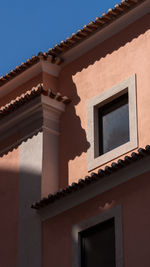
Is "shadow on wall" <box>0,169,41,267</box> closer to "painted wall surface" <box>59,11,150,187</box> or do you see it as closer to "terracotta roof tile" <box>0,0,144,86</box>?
"painted wall surface" <box>59,11,150,187</box>

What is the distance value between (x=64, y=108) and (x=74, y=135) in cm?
75

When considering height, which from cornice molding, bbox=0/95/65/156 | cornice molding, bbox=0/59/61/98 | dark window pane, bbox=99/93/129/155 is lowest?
dark window pane, bbox=99/93/129/155

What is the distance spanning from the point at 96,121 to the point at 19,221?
94.5 inches

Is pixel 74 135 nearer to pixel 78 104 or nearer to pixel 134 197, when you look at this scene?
pixel 78 104

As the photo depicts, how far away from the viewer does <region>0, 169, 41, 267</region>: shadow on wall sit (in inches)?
744

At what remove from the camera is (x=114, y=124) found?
63.6 feet

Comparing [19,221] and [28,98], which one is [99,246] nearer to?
[19,221]

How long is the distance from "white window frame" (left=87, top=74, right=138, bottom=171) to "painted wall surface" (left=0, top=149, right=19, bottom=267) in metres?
1.75

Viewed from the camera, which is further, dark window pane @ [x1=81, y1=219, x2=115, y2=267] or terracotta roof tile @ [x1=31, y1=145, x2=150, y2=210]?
dark window pane @ [x1=81, y1=219, x2=115, y2=267]

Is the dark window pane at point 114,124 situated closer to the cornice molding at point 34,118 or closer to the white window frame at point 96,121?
the white window frame at point 96,121

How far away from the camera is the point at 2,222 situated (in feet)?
65.2

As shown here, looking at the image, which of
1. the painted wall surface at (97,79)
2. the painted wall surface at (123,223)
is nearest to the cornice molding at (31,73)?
the painted wall surface at (97,79)

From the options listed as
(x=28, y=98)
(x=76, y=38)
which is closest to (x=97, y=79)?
(x=76, y=38)

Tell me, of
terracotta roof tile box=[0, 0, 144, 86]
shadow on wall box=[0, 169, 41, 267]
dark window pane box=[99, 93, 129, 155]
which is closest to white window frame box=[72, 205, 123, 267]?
shadow on wall box=[0, 169, 41, 267]
